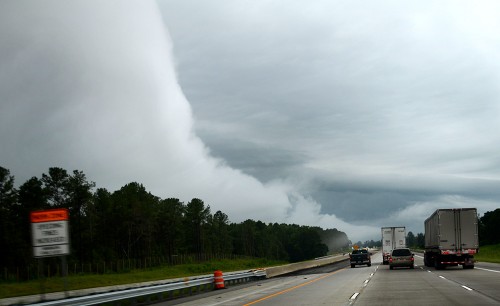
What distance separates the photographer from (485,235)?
17875cm

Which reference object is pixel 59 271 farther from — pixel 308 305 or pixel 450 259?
pixel 308 305

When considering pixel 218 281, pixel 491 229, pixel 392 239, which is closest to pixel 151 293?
pixel 218 281

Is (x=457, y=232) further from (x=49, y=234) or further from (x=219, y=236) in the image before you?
(x=219, y=236)

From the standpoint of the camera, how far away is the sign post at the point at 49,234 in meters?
18.3

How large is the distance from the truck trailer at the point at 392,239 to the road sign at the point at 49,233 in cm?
5153

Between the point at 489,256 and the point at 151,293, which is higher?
the point at 151,293

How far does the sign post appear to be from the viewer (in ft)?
60.0

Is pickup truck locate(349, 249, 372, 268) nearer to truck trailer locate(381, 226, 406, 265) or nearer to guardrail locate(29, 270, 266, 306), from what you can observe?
truck trailer locate(381, 226, 406, 265)

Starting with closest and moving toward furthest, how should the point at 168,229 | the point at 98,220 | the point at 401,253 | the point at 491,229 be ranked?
the point at 401,253 < the point at 98,220 < the point at 168,229 < the point at 491,229

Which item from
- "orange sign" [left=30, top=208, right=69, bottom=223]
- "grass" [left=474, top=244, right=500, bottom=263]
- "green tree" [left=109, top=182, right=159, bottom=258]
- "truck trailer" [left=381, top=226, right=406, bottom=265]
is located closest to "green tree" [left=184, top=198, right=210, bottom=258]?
"green tree" [left=109, top=182, right=159, bottom=258]

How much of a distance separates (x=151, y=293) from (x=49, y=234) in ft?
26.7

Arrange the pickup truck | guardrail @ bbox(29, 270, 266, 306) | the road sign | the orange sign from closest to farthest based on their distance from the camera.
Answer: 1. the road sign
2. the orange sign
3. guardrail @ bbox(29, 270, 266, 306)
4. the pickup truck

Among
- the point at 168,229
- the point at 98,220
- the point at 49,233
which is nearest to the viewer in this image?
the point at 49,233

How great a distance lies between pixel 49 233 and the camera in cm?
1841
